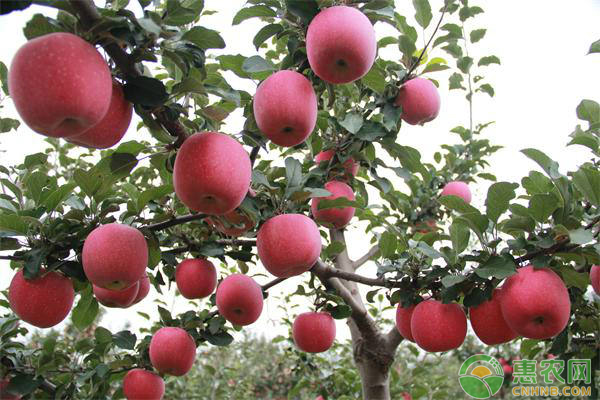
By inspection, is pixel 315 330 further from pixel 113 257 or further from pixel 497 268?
pixel 113 257

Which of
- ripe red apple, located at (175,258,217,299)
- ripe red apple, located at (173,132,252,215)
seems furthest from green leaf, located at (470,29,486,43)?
ripe red apple, located at (173,132,252,215)

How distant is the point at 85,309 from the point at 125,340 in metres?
0.35

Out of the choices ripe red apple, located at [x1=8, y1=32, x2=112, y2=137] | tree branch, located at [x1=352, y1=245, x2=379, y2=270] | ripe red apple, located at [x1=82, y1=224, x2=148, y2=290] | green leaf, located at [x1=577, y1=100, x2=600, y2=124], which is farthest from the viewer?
tree branch, located at [x1=352, y1=245, x2=379, y2=270]

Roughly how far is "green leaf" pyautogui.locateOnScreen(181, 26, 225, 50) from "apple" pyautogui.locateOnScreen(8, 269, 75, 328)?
0.89 m

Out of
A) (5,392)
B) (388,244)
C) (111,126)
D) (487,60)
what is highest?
(487,60)

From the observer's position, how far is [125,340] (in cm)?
218

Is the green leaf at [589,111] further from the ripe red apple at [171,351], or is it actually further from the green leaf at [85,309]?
the green leaf at [85,309]

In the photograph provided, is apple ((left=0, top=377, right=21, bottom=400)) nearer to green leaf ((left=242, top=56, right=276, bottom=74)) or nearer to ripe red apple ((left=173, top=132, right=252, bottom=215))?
ripe red apple ((left=173, top=132, right=252, bottom=215))

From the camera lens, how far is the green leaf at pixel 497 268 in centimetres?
143

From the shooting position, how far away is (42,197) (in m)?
1.67

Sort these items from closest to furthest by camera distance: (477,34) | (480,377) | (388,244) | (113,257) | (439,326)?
(113,257) < (439,326) < (388,244) < (480,377) < (477,34)

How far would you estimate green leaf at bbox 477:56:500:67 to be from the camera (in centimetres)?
317

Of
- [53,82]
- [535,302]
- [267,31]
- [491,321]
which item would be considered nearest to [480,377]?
[491,321]

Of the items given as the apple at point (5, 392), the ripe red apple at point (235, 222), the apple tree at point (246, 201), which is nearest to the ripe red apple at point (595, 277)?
the apple tree at point (246, 201)
